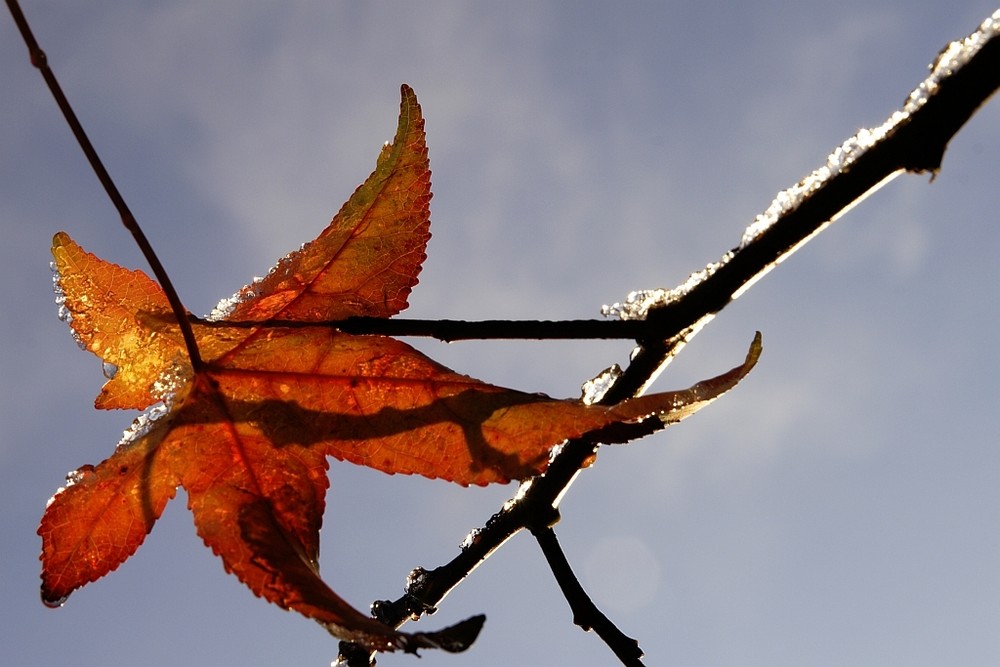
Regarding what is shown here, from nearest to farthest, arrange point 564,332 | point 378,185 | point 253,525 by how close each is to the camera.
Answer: point 564,332
point 253,525
point 378,185

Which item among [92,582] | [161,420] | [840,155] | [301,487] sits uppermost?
[840,155]

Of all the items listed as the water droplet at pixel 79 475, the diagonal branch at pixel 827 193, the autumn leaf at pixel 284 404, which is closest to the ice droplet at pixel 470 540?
the autumn leaf at pixel 284 404

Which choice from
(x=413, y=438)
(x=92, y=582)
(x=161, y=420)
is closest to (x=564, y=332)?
(x=413, y=438)

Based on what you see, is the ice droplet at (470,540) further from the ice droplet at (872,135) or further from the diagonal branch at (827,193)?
the ice droplet at (872,135)

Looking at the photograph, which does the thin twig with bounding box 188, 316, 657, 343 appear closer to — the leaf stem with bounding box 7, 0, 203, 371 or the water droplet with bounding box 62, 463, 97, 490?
the leaf stem with bounding box 7, 0, 203, 371

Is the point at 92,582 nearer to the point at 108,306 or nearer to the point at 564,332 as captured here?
the point at 108,306
